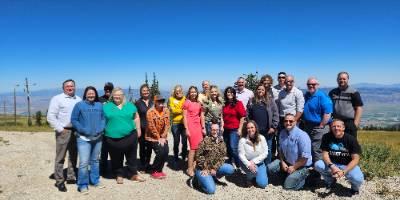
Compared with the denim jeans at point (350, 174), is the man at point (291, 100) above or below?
above

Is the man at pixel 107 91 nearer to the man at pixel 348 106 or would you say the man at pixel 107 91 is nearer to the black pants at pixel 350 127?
the man at pixel 348 106

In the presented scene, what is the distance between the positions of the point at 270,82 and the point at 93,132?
14.4ft

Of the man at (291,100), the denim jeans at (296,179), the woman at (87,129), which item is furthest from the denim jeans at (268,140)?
the woman at (87,129)

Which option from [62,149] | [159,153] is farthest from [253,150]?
[62,149]

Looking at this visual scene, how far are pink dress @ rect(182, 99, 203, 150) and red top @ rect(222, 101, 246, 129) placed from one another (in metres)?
0.72

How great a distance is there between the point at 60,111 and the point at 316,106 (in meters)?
5.72

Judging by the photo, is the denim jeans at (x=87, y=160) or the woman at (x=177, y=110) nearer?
the denim jeans at (x=87, y=160)

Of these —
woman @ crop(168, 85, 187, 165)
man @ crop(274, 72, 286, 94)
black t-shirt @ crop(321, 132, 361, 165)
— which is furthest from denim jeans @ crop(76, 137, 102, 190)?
black t-shirt @ crop(321, 132, 361, 165)

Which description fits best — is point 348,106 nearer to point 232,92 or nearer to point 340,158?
point 340,158

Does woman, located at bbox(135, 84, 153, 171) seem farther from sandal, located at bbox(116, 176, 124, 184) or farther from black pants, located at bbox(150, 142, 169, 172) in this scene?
sandal, located at bbox(116, 176, 124, 184)

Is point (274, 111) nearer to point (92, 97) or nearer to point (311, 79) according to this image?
point (311, 79)

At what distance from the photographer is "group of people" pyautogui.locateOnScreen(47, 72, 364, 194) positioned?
7.54m

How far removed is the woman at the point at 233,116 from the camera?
882 cm

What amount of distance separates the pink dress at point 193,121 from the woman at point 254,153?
127 cm
